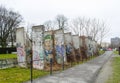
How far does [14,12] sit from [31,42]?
50387 mm

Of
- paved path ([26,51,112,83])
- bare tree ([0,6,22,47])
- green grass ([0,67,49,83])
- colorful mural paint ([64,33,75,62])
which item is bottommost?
paved path ([26,51,112,83])

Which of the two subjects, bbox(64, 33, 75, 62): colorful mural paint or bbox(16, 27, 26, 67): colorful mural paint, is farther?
bbox(64, 33, 75, 62): colorful mural paint

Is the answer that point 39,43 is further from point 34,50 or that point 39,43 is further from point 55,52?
point 55,52

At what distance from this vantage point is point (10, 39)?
68.5 metres

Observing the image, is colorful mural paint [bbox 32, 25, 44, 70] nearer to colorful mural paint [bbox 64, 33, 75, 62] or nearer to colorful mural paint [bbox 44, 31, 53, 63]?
colorful mural paint [bbox 44, 31, 53, 63]

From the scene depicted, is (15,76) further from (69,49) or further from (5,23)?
(5,23)

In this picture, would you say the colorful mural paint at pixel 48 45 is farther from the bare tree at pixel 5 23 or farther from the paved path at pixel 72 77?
the bare tree at pixel 5 23

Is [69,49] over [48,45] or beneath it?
beneath

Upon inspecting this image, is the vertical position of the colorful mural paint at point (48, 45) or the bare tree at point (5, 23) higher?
the bare tree at point (5, 23)

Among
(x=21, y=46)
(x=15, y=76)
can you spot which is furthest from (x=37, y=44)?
(x=15, y=76)

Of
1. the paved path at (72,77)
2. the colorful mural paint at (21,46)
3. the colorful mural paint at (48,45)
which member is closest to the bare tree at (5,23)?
the colorful mural paint at (48,45)

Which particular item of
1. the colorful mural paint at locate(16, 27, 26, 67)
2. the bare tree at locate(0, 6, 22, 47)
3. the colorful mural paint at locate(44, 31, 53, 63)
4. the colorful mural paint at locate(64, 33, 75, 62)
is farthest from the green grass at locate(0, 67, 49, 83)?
the bare tree at locate(0, 6, 22, 47)

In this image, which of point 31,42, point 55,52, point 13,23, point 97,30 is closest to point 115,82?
point 31,42

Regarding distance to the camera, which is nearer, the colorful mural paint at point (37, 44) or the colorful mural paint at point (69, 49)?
the colorful mural paint at point (37, 44)
